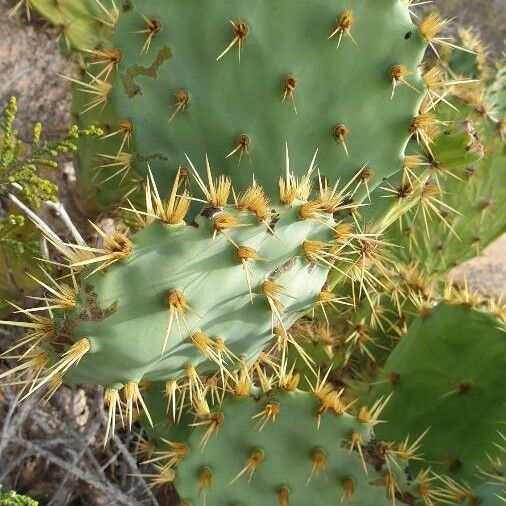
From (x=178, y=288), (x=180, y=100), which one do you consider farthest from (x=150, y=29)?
(x=178, y=288)

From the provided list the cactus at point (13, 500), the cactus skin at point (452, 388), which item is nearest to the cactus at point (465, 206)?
the cactus skin at point (452, 388)

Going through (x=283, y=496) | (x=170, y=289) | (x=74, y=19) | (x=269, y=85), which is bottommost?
(x=283, y=496)

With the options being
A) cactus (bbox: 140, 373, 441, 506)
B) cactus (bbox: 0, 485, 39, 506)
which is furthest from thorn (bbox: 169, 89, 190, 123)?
cactus (bbox: 0, 485, 39, 506)

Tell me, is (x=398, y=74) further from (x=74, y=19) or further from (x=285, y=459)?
(x=74, y=19)

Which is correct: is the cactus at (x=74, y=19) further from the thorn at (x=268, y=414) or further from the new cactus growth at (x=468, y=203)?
the thorn at (x=268, y=414)

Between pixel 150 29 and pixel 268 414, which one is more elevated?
pixel 150 29

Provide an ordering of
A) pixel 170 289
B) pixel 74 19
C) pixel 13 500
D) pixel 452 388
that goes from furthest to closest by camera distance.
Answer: pixel 74 19 → pixel 452 388 → pixel 13 500 → pixel 170 289
